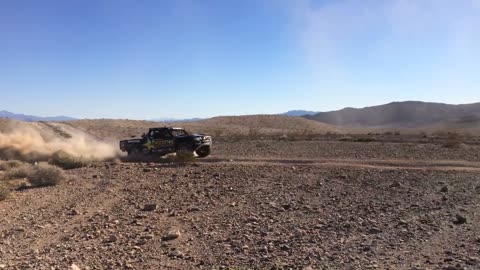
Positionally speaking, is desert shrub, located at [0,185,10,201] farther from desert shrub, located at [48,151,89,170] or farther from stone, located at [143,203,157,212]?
desert shrub, located at [48,151,89,170]

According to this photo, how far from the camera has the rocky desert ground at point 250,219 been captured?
28.3ft

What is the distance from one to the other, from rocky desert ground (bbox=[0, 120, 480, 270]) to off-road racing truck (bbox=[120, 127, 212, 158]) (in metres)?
4.61

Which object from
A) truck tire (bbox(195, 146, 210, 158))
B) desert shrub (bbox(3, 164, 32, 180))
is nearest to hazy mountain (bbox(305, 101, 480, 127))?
truck tire (bbox(195, 146, 210, 158))

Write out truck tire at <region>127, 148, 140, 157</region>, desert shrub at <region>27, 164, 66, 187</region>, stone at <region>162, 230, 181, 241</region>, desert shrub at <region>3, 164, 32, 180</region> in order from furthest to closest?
truck tire at <region>127, 148, 140, 157</region> → desert shrub at <region>3, 164, 32, 180</region> → desert shrub at <region>27, 164, 66, 187</region> → stone at <region>162, 230, 181, 241</region>

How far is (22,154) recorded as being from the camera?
29469 mm

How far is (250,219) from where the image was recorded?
457 inches

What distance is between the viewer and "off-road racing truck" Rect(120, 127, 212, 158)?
26578mm

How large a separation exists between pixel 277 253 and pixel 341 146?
972 inches

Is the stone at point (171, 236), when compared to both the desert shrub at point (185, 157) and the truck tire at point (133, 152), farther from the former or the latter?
the truck tire at point (133, 152)

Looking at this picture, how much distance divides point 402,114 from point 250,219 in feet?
511

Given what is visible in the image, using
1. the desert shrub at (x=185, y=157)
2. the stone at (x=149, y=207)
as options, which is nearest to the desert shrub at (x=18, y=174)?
the desert shrub at (x=185, y=157)

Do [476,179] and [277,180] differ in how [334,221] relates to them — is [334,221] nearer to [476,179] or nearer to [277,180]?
[277,180]

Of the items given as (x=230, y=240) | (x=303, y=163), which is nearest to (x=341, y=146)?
(x=303, y=163)

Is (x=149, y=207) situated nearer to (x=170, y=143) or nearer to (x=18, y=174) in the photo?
(x=18, y=174)
